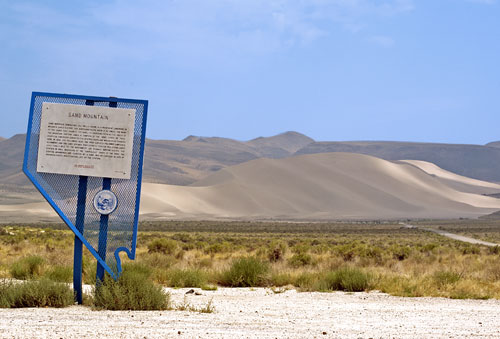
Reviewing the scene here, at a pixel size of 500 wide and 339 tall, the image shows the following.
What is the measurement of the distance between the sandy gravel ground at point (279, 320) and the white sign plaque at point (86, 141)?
2.21 metres

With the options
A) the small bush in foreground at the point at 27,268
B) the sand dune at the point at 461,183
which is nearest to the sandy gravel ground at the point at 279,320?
the small bush in foreground at the point at 27,268

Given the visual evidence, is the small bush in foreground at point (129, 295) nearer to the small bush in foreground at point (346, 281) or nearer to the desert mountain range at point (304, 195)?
the small bush in foreground at point (346, 281)

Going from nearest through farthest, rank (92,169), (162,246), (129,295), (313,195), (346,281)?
(129,295) → (92,169) → (346,281) → (162,246) → (313,195)

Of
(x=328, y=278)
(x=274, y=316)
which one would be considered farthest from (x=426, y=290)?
(x=274, y=316)

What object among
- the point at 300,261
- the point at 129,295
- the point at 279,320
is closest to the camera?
the point at 279,320

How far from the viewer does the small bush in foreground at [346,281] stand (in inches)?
551

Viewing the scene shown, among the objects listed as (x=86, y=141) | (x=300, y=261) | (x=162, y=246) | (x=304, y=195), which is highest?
(x=86, y=141)

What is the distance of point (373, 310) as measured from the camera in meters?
10.7

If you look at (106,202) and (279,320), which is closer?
(279,320)

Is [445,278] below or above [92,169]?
below

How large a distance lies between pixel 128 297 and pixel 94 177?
1968mm

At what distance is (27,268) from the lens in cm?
1440

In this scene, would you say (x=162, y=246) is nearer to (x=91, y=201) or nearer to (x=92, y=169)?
(x=91, y=201)

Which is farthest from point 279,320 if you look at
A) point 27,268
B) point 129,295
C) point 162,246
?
point 162,246
